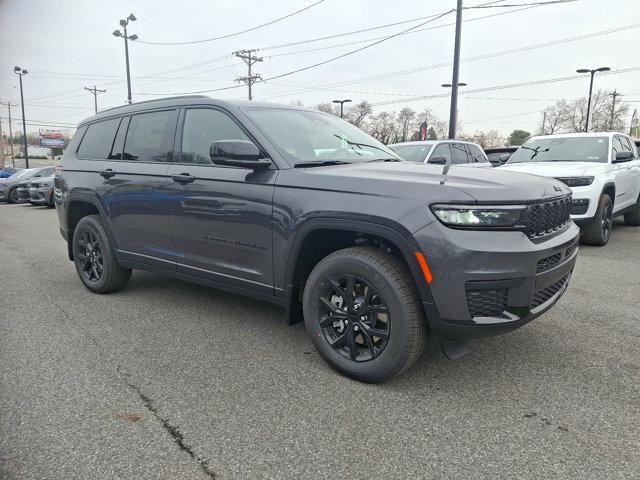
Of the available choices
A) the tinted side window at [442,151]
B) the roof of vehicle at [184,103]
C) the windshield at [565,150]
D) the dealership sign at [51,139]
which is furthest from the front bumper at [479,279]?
the dealership sign at [51,139]

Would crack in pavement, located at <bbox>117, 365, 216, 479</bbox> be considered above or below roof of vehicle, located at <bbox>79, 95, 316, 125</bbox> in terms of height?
below

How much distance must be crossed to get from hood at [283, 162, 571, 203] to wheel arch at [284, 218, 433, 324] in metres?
0.21

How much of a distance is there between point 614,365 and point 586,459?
48.8 inches

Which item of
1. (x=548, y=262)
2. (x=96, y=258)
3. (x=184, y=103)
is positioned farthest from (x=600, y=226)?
(x=96, y=258)

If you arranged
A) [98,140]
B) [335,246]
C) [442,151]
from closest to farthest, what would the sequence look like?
1. [335,246]
2. [98,140]
3. [442,151]

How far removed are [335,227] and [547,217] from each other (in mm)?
1257

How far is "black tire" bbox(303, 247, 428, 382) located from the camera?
276 cm

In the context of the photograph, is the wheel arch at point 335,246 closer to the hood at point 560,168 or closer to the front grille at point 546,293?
the front grille at point 546,293

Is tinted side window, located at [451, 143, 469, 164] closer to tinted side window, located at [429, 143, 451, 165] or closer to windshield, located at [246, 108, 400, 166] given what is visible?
tinted side window, located at [429, 143, 451, 165]

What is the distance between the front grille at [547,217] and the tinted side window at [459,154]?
697cm

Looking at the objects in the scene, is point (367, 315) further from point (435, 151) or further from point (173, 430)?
point (435, 151)

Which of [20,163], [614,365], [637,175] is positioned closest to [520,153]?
[637,175]

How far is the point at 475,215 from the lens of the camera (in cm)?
259

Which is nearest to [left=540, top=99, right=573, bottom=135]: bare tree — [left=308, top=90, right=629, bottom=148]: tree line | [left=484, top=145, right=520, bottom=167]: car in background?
[left=308, top=90, right=629, bottom=148]: tree line
